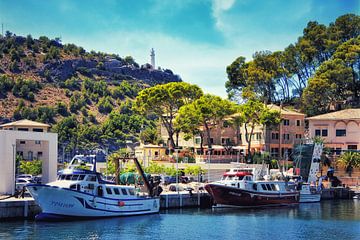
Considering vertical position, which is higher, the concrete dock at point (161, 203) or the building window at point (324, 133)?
the building window at point (324, 133)

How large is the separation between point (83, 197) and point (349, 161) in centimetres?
4348

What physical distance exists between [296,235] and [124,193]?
53.8 feet

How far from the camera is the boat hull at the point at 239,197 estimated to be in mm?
57844

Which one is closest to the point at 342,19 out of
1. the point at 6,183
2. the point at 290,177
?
the point at 290,177

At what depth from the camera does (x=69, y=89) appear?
164000 mm

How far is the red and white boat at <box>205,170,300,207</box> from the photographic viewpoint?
57938mm

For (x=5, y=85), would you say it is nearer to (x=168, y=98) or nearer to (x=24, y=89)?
(x=24, y=89)

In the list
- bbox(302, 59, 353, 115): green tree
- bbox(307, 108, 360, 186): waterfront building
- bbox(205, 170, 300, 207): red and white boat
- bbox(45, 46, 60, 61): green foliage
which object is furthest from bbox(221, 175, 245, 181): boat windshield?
Answer: bbox(45, 46, 60, 61): green foliage

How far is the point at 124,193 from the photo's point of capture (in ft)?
167

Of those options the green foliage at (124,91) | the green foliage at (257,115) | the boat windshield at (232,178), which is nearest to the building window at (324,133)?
the green foliage at (257,115)

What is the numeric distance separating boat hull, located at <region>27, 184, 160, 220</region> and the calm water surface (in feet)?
3.08

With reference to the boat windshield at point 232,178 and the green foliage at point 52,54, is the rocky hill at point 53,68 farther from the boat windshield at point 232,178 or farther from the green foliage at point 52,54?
the boat windshield at point 232,178

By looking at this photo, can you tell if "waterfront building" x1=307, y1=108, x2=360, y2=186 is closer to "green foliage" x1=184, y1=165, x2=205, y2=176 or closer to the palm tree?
the palm tree

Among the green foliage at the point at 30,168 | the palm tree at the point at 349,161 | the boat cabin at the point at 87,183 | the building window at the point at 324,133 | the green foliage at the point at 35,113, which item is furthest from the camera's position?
the green foliage at the point at 35,113
